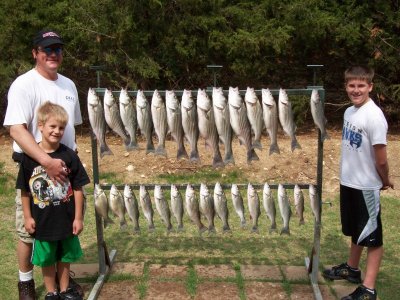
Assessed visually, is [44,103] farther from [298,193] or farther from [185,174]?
[185,174]

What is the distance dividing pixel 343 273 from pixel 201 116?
2.01m

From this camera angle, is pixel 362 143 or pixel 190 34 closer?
pixel 362 143

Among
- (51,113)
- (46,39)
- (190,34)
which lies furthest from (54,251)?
(190,34)

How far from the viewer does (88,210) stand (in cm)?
673

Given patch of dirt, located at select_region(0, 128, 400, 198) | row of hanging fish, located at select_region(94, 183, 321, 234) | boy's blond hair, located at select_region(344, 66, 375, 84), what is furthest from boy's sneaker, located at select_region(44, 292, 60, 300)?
patch of dirt, located at select_region(0, 128, 400, 198)

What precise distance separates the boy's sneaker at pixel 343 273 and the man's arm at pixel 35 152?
257 centimetres

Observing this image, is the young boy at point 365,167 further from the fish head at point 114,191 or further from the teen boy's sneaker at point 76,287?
the teen boy's sneaker at point 76,287

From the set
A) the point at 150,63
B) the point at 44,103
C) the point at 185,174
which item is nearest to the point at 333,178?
the point at 185,174

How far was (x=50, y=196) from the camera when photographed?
12.5ft

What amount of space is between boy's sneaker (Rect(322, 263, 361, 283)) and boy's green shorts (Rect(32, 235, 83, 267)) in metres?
2.23

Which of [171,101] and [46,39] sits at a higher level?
[46,39]

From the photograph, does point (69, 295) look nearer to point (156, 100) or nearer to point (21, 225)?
point (21, 225)

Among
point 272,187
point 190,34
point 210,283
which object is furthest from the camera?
point 190,34

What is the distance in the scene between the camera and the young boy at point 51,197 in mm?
3746
